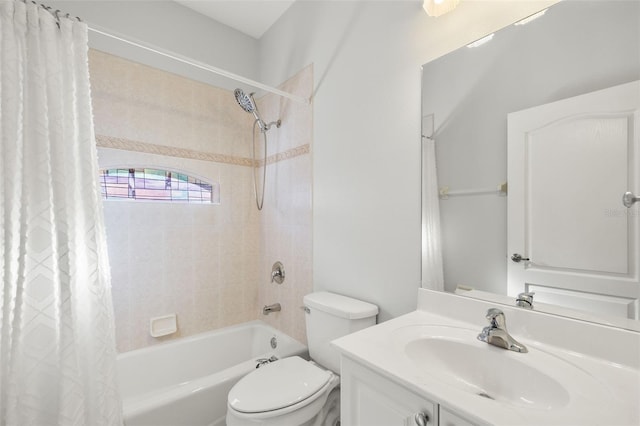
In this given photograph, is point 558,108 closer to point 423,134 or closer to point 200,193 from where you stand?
point 423,134

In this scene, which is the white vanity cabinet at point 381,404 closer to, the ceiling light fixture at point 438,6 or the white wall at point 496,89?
the white wall at point 496,89

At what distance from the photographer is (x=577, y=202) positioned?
2.78ft

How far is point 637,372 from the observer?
0.71 metres

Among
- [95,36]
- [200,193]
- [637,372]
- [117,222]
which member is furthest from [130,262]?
[637,372]

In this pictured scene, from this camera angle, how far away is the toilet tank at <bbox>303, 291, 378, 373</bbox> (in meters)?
1.33

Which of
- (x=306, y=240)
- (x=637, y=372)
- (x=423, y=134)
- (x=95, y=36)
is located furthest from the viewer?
(x=306, y=240)

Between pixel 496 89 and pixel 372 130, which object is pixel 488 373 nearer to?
pixel 496 89

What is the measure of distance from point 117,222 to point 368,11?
1.87 meters

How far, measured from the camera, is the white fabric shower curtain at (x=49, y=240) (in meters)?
1.00

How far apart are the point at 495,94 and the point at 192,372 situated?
Answer: 2304 mm

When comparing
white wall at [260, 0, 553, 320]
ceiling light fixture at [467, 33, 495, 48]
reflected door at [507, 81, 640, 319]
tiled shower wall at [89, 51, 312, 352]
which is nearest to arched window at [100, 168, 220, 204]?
tiled shower wall at [89, 51, 312, 352]

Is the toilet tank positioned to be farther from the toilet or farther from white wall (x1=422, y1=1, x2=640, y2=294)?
white wall (x1=422, y1=1, x2=640, y2=294)

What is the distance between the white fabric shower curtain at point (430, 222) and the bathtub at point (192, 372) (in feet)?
3.06

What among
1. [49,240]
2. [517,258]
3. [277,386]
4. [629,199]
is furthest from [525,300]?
[49,240]
